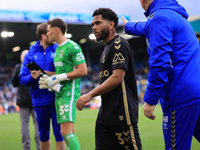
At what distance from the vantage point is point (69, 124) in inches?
149

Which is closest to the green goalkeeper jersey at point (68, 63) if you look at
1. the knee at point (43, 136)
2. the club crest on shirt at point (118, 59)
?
the knee at point (43, 136)

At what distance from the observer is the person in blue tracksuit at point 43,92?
13.7 ft

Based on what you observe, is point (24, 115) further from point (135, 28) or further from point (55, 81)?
point (135, 28)

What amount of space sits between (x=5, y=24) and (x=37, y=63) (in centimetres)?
2103

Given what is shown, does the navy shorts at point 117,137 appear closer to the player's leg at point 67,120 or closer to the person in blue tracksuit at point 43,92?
the player's leg at point 67,120

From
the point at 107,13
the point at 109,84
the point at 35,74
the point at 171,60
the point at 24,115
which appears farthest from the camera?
the point at 24,115

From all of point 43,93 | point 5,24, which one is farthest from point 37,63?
point 5,24

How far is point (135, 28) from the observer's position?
2883mm

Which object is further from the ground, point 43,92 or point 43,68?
point 43,68

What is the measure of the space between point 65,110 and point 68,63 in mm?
704

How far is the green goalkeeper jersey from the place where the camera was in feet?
12.7

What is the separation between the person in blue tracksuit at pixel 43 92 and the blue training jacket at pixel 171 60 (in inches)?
88.6

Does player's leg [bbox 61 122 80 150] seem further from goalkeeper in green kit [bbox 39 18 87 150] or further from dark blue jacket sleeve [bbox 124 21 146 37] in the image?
dark blue jacket sleeve [bbox 124 21 146 37]

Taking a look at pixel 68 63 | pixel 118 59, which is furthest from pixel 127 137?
pixel 68 63
